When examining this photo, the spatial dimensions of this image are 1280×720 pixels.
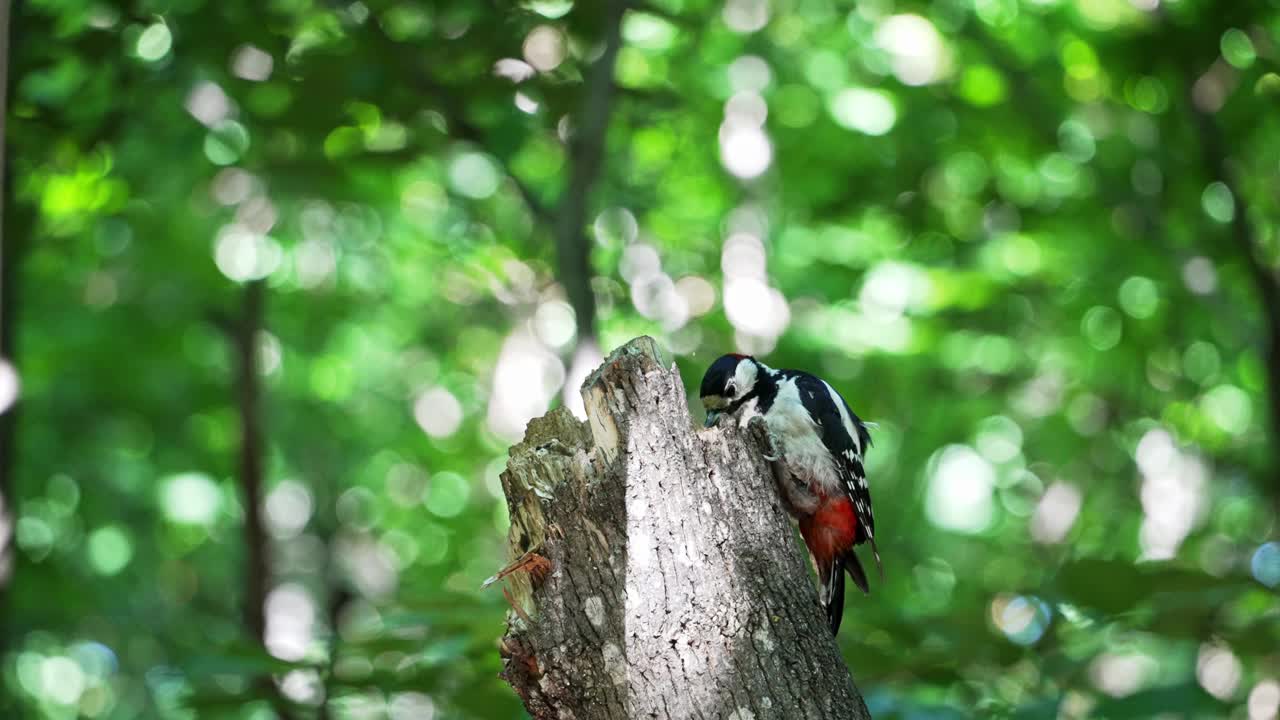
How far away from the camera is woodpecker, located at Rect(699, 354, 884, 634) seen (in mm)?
3172

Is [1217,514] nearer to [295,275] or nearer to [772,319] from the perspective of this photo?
[772,319]

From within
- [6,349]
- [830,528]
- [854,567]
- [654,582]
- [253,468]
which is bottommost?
[253,468]

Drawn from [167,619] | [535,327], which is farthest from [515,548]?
[167,619]

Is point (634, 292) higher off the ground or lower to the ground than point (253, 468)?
higher

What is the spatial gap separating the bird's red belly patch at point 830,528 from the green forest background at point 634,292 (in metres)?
0.35

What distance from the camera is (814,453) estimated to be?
3.21 metres

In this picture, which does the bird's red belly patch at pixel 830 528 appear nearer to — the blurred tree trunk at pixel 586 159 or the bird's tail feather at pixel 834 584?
the bird's tail feather at pixel 834 584

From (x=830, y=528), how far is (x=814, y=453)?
26 centimetres

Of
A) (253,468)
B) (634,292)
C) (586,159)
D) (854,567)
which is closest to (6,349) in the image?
(253,468)

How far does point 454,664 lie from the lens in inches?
138

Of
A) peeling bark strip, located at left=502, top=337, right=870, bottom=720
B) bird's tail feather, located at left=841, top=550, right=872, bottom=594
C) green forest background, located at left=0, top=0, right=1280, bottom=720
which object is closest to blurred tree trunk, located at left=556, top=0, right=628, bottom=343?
green forest background, located at left=0, top=0, right=1280, bottom=720

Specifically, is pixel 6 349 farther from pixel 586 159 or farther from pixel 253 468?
pixel 586 159

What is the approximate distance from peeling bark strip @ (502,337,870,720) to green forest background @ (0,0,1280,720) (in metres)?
1.27

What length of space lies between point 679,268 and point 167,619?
4.98m
